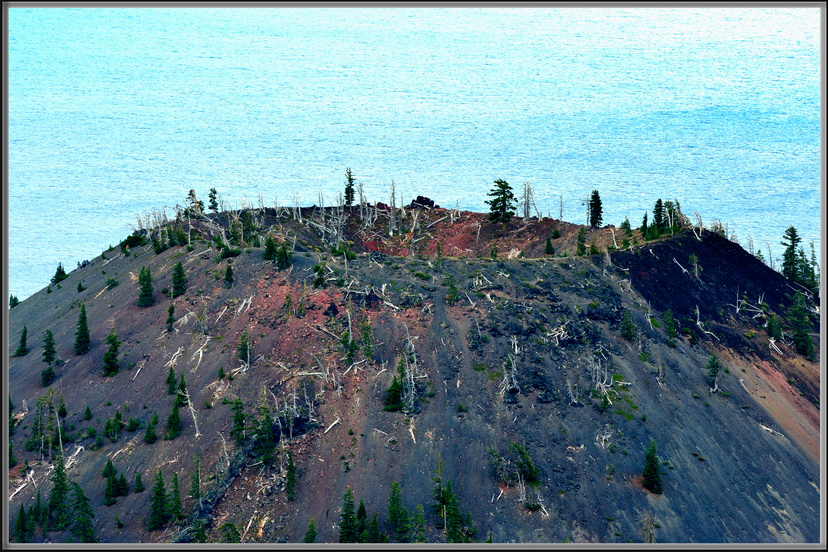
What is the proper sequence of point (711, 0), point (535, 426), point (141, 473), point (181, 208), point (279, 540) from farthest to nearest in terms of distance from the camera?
point (181, 208) < point (535, 426) < point (141, 473) < point (279, 540) < point (711, 0)

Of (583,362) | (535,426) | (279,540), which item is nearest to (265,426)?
(279,540)

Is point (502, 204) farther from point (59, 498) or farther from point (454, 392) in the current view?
point (59, 498)

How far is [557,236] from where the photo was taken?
132 m

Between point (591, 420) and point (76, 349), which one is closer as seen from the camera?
point (591, 420)

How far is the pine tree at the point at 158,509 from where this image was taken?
85.4 m

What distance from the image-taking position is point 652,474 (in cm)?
9294

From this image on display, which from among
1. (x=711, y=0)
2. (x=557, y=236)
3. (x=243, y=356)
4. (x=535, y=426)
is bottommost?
(x=535, y=426)

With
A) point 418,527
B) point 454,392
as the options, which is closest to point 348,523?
point 418,527

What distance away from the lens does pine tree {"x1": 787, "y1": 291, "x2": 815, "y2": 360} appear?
116375 mm

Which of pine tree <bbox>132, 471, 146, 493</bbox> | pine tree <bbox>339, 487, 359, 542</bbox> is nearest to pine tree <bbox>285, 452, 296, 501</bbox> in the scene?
pine tree <bbox>339, 487, 359, 542</bbox>

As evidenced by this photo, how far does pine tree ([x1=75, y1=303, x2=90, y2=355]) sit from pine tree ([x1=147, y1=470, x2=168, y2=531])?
84.6 feet

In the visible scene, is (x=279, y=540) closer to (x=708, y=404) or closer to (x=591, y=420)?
(x=591, y=420)

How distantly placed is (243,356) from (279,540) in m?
22.0

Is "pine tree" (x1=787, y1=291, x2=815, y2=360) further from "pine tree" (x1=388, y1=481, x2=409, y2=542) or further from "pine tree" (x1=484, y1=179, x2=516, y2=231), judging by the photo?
"pine tree" (x1=388, y1=481, x2=409, y2=542)
